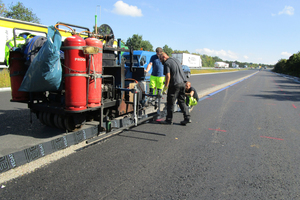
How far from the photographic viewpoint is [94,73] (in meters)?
4.05

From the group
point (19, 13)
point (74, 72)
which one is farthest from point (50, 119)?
point (19, 13)

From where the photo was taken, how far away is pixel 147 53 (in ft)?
40.9

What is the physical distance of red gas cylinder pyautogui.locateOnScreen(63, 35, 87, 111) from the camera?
3.82m

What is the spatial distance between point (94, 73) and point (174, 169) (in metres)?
2.25

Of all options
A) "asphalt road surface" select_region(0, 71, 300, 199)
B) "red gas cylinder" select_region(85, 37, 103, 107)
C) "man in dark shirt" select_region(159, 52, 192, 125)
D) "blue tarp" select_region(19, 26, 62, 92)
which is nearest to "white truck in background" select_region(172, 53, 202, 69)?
"man in dark shirt" select_region(159, 52, 192, 125)

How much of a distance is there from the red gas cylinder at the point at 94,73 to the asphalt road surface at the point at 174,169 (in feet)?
3.07

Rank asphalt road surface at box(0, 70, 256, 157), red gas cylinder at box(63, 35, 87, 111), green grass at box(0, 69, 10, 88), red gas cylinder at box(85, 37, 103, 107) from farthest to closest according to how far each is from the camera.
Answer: green grass at box(0, 69, 10, 88)
asphalt road surface at box(0, 70, 256, 157)
red gas cylinder at box(85, 37, 103, 107)
red gas cylinder at box(63, 35, 87, 111)

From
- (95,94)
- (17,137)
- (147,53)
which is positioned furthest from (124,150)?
(147,53)

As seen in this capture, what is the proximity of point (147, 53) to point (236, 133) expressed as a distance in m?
8.24

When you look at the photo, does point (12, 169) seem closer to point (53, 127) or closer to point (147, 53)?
point (53, 127)

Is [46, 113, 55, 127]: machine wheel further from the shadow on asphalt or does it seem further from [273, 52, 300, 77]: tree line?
[273, 52, 300, 77]: tree line

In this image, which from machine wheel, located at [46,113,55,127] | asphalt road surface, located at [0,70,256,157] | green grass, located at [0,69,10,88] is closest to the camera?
asphalt road surface, located at [0,70,256,157]

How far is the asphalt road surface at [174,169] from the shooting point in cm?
274

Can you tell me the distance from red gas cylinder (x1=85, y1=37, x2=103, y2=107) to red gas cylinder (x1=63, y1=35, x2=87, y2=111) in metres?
0.10
